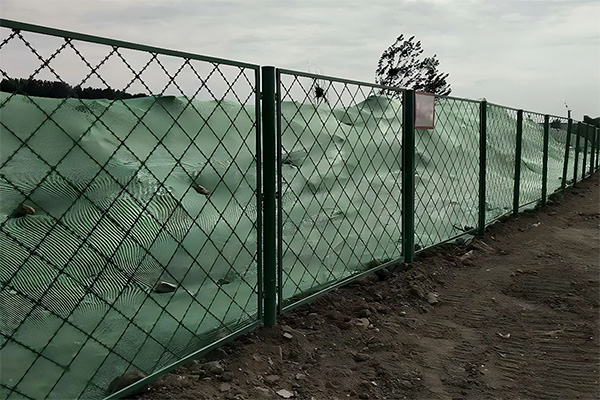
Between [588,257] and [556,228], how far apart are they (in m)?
1.93

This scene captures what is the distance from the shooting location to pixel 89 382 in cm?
256

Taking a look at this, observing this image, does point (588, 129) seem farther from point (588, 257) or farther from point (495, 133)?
point (588, 257)

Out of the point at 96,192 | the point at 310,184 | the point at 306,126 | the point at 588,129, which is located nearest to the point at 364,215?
the point at 310,184

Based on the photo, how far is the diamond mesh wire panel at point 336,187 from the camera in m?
3.88

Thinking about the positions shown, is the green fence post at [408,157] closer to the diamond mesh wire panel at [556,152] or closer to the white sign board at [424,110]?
the white sign board at [424,110]

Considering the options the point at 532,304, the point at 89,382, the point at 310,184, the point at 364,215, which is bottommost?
the point at 532,304

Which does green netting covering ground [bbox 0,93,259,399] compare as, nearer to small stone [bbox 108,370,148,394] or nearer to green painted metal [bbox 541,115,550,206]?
small stone [bbox 108,370,148,394]

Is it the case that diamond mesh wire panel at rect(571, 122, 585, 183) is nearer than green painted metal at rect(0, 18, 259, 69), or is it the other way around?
green painted metal at rect(0, 18, 259, 69)

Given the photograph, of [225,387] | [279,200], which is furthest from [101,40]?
[225,387]

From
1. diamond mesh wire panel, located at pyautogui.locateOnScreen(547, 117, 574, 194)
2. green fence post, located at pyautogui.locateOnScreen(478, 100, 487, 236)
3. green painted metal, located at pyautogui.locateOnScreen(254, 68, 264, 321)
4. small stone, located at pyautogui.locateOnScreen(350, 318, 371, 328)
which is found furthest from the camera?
diamond mesh wire panel, located at pyautogui.locateOnScreen(547, 117, 574, 194)

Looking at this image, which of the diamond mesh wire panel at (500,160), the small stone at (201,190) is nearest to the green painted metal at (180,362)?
the small stone at (201,190)

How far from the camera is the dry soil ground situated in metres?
3.13

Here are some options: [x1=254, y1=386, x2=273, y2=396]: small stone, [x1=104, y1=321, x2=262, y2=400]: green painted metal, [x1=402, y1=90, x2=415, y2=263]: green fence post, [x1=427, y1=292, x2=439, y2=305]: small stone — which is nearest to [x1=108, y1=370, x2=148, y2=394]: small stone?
[x1=104, y1=321, x2=262, y2=400]: green painted metal

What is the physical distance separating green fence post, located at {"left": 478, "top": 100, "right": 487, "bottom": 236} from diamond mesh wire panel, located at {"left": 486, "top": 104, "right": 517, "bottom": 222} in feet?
1.13
